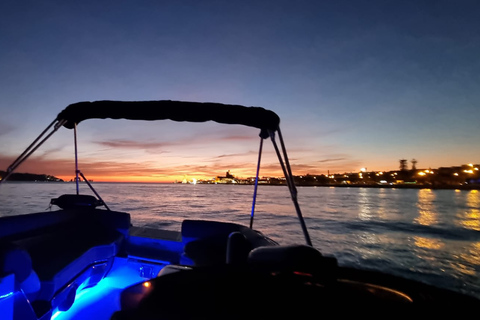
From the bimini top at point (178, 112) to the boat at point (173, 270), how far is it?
0.04 feet

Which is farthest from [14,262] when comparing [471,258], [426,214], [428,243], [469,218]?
[426,214]

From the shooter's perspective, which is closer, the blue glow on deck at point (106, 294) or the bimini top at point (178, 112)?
the blue glow on deck at point (106, 294)

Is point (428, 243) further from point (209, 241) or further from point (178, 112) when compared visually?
point (178, 112)

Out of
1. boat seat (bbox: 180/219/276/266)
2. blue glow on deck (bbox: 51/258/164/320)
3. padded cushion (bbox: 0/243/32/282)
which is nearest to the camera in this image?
padded cushion (bbox: 0/243/32/282)

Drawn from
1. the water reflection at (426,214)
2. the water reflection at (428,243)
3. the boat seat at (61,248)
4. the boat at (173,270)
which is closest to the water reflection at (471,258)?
the water reflection at (428,243)

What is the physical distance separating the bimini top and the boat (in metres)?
0.01

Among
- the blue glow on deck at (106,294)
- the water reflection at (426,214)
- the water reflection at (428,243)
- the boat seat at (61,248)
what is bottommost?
the water reflection at (426,214)

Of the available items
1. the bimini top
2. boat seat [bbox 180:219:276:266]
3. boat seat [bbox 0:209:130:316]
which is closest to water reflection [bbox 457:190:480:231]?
boat seat [bbox 180:219:276:266]

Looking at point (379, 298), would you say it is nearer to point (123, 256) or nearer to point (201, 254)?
point (201, 254)

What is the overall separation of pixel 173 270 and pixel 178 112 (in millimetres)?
2067

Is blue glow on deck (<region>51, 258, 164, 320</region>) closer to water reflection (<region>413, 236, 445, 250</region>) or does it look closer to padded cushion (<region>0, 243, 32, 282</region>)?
padded cushion (<region>0, 243, 32, 282</region>)

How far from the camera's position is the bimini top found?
3207 mm

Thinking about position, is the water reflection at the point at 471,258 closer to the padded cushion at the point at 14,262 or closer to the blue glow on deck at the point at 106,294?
the blue glow on deck at the point at 106,294

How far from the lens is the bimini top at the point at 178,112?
321cm
